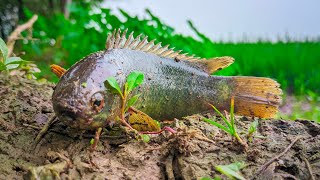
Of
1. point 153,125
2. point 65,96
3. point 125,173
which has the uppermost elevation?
point 65,96

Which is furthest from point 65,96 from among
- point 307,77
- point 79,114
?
point 307,77

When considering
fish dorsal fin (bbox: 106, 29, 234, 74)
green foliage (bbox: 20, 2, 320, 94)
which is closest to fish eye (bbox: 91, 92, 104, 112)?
fish dorsal fin (bbox: 106, 29, 234, 74)

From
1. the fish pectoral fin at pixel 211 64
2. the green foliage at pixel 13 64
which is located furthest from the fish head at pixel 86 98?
the fish pectoral fin at pixel 211 64

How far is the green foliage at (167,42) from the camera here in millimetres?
4359

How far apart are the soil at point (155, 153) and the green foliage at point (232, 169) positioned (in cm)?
7

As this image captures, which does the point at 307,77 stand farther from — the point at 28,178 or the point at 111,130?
the point at 28,178

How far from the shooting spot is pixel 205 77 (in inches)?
101

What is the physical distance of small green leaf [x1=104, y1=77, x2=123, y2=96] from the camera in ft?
6.64

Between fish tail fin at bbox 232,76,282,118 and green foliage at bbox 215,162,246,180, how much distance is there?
690 millimetres

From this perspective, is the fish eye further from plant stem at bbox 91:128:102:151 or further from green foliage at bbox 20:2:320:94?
green foliage at bbox 20:2:320:94

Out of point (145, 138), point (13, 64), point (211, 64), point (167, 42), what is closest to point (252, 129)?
point (145, 138)

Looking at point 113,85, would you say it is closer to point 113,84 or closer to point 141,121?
point 113,84

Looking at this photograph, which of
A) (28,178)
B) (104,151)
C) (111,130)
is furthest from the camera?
(111,130)

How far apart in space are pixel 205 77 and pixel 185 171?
0.70 meters
